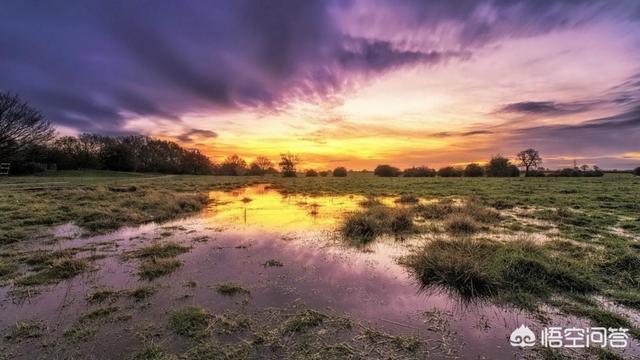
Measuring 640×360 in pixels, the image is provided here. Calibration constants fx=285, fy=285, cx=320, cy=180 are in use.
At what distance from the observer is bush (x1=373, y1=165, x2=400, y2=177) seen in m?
76.1

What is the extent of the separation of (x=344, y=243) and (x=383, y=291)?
3755 mm

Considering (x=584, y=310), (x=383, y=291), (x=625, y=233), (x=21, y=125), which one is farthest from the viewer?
(x=21, y=125)

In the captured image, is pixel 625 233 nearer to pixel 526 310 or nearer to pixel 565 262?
pixel 565 262

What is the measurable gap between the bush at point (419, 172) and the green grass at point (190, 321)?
74785mm

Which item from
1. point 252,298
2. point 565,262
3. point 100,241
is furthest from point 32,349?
point 565,262

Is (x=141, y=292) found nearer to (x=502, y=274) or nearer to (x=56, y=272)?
(x=56, y=272)

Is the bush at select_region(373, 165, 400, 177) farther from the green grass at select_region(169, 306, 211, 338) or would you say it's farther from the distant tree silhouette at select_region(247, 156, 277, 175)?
the green grass at select_region(169, 306, 211, 338)

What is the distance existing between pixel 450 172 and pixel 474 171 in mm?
5379

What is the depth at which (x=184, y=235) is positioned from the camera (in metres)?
10.9

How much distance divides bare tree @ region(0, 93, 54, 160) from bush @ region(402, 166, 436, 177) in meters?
71.8

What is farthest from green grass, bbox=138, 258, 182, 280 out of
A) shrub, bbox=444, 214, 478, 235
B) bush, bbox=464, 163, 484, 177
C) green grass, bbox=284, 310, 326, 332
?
bush, bbox=464, 163, 484, 177

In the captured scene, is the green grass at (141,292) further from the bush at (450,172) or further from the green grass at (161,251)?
the bush at (450,172)

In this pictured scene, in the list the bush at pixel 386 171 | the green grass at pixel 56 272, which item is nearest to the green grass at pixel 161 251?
the green grass at pixel 56 272

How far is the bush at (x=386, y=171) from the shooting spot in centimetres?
7612
